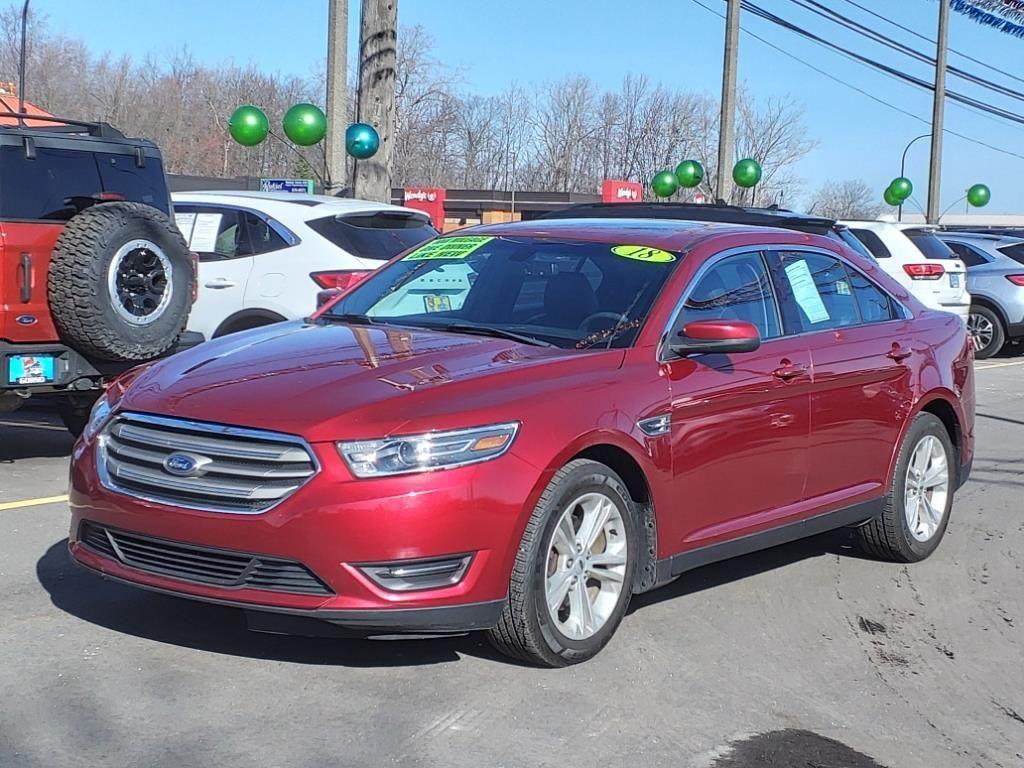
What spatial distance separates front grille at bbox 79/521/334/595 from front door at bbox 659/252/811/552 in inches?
62.6

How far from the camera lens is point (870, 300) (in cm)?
653

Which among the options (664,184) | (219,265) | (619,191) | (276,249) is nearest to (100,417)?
(276,249)

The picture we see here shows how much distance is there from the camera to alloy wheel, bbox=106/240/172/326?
298 inches

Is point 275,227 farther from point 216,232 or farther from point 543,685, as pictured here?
point 543,685

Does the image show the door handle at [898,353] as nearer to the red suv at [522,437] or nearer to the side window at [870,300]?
the red suv at [522,437]

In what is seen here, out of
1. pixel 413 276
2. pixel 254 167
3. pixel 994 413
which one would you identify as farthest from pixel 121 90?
pixel 413 276

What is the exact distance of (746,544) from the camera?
5.46 metres

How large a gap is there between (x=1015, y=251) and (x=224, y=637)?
18.6 metres

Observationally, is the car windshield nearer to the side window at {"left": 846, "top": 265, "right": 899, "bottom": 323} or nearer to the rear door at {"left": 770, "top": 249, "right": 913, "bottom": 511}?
→ the rear door at {"left": 770, "top": 249, "right": 913, "bottom": 511}

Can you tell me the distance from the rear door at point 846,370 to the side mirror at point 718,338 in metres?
0.79

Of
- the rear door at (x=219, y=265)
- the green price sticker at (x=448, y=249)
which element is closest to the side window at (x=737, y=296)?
the green price sticker at (x=448, y=249)

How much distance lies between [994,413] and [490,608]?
998cm

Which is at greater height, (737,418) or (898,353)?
(898,353)

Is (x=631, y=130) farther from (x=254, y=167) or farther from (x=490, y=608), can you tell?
(x=490, y=608)
